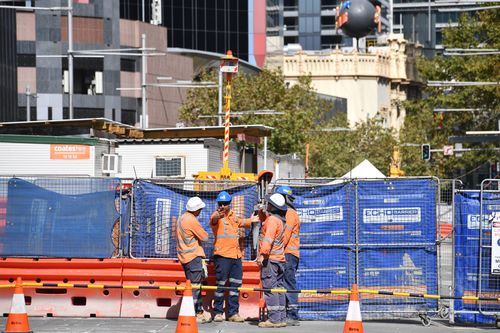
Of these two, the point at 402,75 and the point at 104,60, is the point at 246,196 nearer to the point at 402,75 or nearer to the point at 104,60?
the point at 104,60

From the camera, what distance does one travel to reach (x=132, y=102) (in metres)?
81.8

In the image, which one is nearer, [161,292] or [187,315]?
[187,315]

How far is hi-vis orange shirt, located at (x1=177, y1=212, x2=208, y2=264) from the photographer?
62.4 feet

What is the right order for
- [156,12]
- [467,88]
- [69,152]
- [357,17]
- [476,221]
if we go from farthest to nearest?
[357,17] < [156,12] < [467,88] < [69,152] < [476,221]

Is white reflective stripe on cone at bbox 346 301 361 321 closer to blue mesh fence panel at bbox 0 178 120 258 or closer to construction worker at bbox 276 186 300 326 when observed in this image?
construction worker at bbox 276 186 300 326

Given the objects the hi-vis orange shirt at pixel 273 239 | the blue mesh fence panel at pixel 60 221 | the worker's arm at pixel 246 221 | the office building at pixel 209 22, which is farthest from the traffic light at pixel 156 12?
the hi-vis orange shirt at pixel 273 239

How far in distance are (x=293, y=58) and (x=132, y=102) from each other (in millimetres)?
49157

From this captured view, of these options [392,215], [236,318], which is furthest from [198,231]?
[392,215]

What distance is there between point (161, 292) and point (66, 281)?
1.44 metres

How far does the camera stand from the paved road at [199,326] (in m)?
18.5

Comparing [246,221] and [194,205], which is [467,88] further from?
[194,205]

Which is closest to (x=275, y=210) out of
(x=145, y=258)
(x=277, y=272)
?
(x=277, y=272)

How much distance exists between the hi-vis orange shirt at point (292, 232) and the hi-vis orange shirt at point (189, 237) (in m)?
1.19

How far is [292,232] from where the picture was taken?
19125 millimetres
